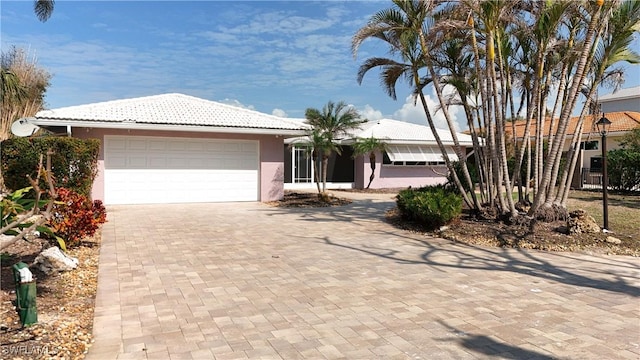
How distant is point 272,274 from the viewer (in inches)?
263

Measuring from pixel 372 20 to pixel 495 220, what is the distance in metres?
5.67

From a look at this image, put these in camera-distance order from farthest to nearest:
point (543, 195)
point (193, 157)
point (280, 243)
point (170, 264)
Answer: point (193, 157), point (543, 195), point (280, 243), point (170, 264)

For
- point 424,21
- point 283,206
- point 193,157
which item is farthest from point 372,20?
point 193,157

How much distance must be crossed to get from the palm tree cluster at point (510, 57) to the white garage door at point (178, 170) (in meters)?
6.38

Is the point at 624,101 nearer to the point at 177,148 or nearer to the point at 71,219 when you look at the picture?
the point at 177,148

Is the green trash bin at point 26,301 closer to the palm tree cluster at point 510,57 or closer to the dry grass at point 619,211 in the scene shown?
the palm tree cluster at point 510,57

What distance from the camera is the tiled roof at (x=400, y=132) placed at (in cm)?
2373

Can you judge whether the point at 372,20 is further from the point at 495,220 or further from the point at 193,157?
the point at 193,157

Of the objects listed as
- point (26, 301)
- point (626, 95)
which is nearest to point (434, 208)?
point (26, 301)

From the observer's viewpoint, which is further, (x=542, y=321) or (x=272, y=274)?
(x=272, y=274)

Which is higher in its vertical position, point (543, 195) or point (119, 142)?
point (119, 142)

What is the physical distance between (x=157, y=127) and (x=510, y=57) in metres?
10.7

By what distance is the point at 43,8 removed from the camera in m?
18.5

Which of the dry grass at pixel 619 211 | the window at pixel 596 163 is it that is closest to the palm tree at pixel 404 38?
the dry grass at pixel 619 211
